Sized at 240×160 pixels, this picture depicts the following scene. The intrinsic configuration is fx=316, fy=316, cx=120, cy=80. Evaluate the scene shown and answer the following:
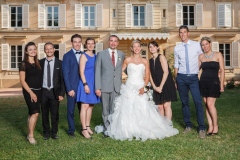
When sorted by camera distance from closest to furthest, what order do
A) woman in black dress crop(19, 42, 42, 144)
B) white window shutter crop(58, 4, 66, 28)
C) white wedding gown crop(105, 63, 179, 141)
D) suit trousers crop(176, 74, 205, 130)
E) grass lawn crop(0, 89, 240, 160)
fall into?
1. grass lawn crop(0, 89, 240, 160)
2. woman in black dress crop(19, 42, 42, 144)
3. white wedding gown crop(105, 63, 179, 141)
4. suit trousers crop(176, 74, 205, 130)
5. white window shutter crop(58, 4, 66, 28)

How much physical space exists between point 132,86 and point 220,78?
5.57 ft

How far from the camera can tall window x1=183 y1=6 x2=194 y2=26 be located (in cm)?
2219

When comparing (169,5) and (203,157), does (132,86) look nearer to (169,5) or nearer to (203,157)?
(203,157)

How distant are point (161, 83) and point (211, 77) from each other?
983 mm

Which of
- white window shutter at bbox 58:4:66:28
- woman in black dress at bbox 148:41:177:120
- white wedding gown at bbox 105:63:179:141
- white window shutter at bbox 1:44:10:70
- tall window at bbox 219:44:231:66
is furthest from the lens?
tall window at bbox 219:44:231:66

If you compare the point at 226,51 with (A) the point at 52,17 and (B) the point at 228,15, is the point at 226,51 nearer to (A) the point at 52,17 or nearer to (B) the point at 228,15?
(B) the point at 228,15

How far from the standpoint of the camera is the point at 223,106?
1041 cm

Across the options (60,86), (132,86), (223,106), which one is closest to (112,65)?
(132,86)

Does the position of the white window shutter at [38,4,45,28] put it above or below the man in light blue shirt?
above

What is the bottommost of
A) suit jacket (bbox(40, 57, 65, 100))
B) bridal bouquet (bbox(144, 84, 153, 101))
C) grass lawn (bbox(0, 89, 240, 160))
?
grass lawn (bbox(0, 89, 240, 160))

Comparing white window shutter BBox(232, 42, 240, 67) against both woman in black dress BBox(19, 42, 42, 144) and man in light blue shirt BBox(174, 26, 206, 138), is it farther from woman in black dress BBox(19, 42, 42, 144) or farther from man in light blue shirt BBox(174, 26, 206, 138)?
woman in black dress BBox(19, 42, 42, 144)

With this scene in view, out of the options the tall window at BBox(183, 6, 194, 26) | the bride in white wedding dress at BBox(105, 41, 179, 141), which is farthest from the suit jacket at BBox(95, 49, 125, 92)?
the tall window at BBox(183, 6, 194, 26)

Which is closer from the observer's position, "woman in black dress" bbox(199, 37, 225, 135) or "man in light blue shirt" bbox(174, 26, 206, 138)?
"woman in black dress" bbox(199, 37, 225, 135)

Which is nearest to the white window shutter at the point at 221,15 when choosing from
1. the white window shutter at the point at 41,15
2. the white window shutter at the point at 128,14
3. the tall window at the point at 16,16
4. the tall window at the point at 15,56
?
the white window shutter at the point at 128,14
